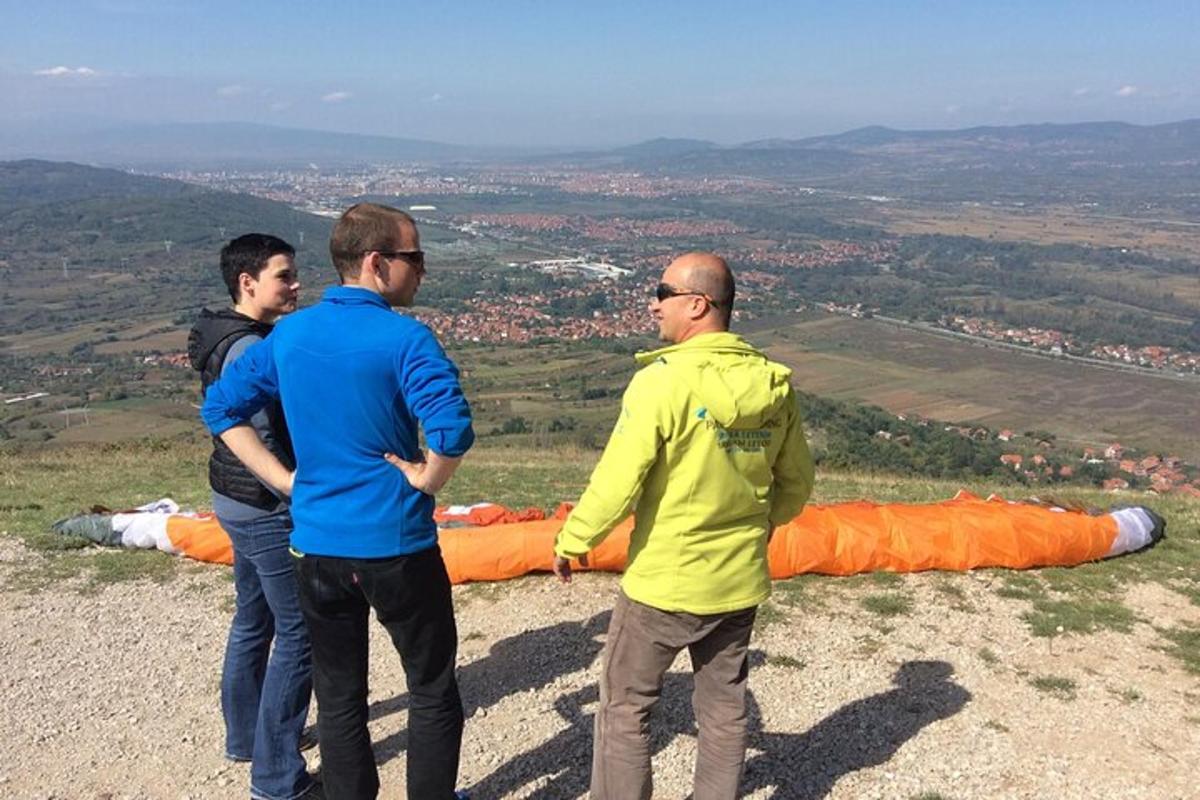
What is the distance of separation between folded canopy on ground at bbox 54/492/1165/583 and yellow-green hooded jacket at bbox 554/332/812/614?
10.3ft

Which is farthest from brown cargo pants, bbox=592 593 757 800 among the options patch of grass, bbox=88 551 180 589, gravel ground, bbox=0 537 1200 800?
patch of grass, bbox=88 551 180 589

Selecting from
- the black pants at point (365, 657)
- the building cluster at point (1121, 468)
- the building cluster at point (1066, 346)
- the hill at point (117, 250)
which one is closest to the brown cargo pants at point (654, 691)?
the black pants at point (365, 657)

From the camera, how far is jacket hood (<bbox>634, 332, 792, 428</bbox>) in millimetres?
2699

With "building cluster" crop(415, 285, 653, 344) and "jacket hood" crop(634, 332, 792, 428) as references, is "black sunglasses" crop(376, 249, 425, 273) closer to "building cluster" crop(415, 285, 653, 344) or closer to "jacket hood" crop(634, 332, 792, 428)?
"jacket hood" crop(634, 332, 792, 428)

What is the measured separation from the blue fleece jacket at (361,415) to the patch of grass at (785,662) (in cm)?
282

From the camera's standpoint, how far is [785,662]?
4949 millimetres

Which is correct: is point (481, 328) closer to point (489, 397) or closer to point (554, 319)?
point (554, 319)

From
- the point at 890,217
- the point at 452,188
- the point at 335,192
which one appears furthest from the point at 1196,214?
the point at 335,192

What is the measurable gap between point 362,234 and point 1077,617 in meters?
5.21

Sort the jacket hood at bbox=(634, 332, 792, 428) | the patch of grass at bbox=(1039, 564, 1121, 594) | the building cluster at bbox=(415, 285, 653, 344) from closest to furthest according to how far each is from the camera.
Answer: the jacket hood at bbox=(634, 332, 792, 428) < the patch of grass at bbox=(1039, 564, 1121, 594) < the building cluster at bbox=(415, 285, 653, 344)

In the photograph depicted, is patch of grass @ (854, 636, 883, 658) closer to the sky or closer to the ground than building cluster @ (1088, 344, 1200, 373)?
closer to the sky

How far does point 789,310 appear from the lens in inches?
2736

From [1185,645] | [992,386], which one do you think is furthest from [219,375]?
[992,386]

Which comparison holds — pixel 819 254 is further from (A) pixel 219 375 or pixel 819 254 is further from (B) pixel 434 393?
(B) pixel 434 393
